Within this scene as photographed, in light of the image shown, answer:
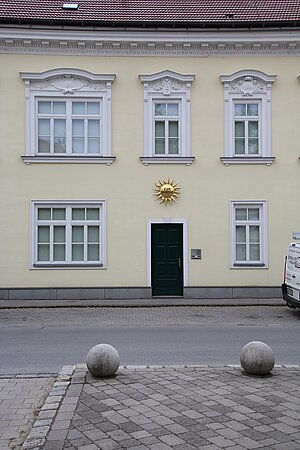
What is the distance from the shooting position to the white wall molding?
1852 cm

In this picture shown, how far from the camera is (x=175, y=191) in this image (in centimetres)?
1884

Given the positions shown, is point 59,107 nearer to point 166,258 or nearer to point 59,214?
→ point 59,214

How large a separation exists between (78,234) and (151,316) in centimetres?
475

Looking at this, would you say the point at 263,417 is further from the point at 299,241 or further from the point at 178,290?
the point at 178,290

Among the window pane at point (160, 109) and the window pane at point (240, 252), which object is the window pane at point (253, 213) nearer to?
the window pane at point (240, 252)

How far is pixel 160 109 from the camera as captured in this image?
19078mm

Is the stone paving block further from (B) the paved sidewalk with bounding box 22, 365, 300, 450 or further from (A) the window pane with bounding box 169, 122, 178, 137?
(A) the window pane with bounding box 169, 122, 178, 137

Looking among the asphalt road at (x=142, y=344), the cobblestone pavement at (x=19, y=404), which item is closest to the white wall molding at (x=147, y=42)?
the asphalt road at (x=142, y=344)

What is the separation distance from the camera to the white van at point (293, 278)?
14.9 m

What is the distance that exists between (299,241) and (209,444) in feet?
36.8

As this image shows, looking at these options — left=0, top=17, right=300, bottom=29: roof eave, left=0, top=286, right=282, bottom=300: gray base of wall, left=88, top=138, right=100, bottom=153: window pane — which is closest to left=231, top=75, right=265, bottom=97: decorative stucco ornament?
left=0, top=17, right=300, bottom=29: roof eave

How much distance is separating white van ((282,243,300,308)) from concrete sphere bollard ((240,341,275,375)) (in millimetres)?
7580

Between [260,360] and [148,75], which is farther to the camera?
[148,75]

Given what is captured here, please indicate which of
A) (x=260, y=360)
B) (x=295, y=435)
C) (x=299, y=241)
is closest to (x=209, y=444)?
(x=295, y=435)
